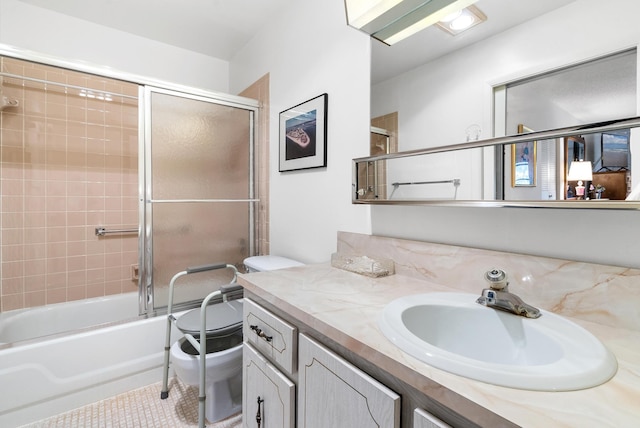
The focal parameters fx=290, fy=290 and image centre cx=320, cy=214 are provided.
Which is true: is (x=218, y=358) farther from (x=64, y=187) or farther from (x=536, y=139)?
(x=64, y=187)

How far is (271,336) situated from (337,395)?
1.06ft

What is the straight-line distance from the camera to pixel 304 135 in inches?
67.9

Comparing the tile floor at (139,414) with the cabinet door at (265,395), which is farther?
the tile floor at (139,414)

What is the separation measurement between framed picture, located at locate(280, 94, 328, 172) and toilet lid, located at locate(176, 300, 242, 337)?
0.91 meters

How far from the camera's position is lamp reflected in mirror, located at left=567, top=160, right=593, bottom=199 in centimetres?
74

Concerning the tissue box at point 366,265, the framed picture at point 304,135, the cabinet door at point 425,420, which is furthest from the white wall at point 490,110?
the cabinet door at point 425,420

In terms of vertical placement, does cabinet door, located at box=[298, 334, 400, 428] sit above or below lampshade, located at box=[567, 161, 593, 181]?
below

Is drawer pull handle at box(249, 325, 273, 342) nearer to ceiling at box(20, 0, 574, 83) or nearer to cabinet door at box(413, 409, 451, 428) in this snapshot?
cabinet door at box(413, 409, 451, 428)

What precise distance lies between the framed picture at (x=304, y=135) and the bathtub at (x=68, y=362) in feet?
4.27

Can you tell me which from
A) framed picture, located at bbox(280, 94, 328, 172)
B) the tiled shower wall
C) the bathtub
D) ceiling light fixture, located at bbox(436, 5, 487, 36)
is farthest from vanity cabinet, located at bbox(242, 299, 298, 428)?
the tiled shower wall

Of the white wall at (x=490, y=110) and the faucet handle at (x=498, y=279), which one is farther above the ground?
the white wall at (x=490, y=110)

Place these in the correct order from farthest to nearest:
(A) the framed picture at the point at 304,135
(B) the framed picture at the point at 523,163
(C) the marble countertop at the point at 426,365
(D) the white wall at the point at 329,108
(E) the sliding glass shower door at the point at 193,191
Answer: (E) the sliding glass shower door at the point at 193,191, (A) the framed picture at the point at 304,135, (D) the white wall at the point at 329,108, (B) the framed picture at the point at 523,163, (C) the marble countertop at the point at 426,365

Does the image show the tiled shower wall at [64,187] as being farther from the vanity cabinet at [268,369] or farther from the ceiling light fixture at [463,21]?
the ceiling light fixture at [463,21]

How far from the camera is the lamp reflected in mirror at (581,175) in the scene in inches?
29.0
